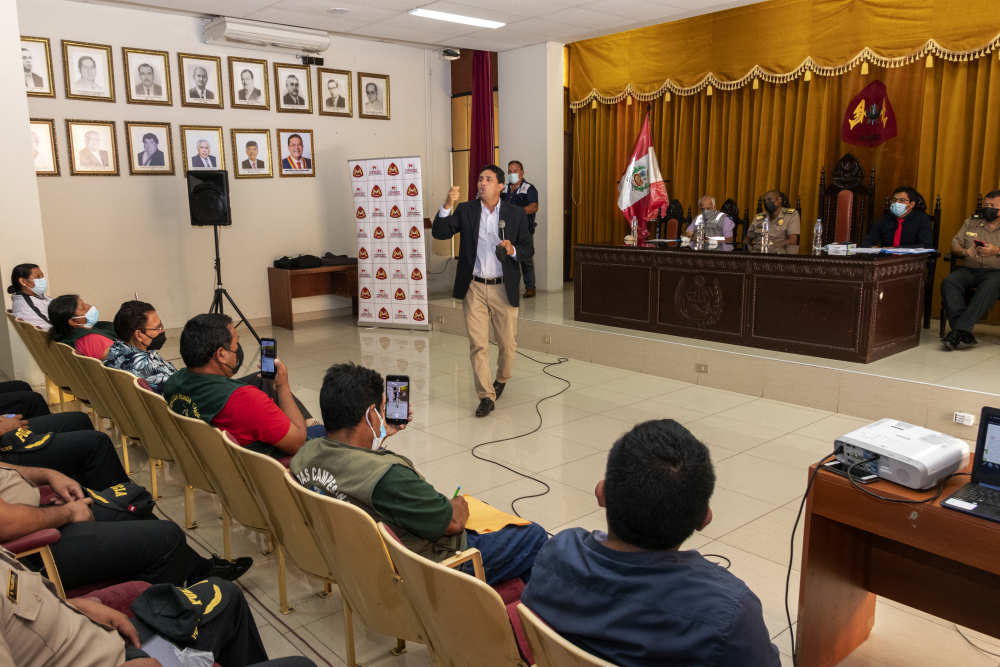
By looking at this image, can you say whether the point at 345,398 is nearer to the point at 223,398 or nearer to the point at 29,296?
the point at 223,398

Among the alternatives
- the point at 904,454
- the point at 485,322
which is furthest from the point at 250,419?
the point at 485,322

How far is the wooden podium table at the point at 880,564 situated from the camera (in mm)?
1821

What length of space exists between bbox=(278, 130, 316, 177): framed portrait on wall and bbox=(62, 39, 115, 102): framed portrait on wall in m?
1.83

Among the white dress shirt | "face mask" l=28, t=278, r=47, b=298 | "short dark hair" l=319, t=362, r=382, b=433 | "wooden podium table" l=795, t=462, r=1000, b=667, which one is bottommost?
"wooden podium table" l=795, t=462, r=1000, b=667

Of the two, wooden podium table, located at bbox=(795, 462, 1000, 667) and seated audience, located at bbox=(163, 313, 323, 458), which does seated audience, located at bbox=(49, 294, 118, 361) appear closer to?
seated audience, located at bbox=(163, 313, 323, 458)

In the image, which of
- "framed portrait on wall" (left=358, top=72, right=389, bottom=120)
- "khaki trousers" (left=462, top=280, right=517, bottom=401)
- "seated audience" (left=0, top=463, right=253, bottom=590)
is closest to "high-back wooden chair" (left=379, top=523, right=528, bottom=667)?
"seated audience" (left=0, top=463, right=253, bottom=590)

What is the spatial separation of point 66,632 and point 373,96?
8445mm

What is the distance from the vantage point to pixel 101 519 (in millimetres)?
2377

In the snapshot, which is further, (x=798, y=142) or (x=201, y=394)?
(x=798, y=142)

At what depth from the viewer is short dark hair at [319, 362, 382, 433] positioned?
6.97 ft

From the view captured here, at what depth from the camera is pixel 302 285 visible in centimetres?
856

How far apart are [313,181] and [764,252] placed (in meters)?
5.46

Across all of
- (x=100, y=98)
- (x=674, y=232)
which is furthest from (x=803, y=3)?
(x=100, y=98)

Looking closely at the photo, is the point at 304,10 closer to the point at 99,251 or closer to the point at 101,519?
the point at 99,251
